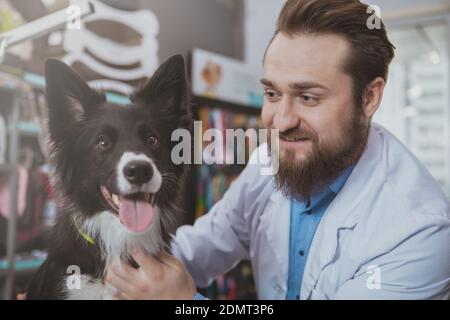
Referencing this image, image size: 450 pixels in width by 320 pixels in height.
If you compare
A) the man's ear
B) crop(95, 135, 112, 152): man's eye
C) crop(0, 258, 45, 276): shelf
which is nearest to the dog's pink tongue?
crop(95, 135, 112, 152): man's eye

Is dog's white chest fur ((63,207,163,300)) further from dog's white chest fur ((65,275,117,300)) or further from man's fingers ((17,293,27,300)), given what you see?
man's fingers ((17,293,27,300))

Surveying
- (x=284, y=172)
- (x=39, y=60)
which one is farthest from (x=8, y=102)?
(x=284, y=172)

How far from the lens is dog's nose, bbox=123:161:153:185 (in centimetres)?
90

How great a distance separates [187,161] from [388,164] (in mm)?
502

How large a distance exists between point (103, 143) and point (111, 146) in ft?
0.07

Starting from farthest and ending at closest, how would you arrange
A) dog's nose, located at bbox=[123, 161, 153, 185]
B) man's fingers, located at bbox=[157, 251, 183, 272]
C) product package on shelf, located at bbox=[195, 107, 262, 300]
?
product package on shelf, located at bbox=[195, 107, 262, 300] < man's fingers, located at bbox=[157, 251, 183, 272] < dog's nose, located at bbox=[123, 161, 153, 185]

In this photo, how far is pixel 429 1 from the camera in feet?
3.82

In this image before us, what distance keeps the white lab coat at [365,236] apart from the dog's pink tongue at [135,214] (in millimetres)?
184

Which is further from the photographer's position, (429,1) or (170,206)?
(429,1)

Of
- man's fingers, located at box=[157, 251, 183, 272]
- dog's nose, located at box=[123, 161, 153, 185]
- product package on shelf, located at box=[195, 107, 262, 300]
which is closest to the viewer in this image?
dog's nose, located at box=[123, 161, 153, 185]

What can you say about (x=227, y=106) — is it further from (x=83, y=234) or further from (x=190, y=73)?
(x=83, y=234)

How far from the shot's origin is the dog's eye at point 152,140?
0.94 m

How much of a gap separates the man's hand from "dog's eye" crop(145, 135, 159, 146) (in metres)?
0.26
